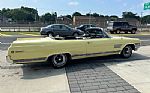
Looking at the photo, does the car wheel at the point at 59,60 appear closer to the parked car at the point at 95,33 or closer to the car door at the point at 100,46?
the car door at the point at 100,46

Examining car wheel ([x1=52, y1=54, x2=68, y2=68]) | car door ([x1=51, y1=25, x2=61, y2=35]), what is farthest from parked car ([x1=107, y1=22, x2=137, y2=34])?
car wheel ([x1=52, y1=54, x2=68, y2=68])

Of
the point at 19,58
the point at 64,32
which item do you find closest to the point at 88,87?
the point at 19,58

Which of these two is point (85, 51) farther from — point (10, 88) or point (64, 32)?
point (64, 32)

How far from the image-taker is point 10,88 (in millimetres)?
5363

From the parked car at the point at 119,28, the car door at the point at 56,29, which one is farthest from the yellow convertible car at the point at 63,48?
the parked car at the point at 119,28

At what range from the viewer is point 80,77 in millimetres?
6176

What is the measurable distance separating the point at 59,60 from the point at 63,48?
0.46 meters

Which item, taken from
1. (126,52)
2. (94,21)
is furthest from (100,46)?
(94,21)

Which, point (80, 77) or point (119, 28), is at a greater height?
point (119, 28)

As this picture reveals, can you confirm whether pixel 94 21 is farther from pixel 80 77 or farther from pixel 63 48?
pixel 80 77

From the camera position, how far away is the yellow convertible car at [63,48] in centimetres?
646

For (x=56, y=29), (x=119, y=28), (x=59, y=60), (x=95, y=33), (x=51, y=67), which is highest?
(x=119, y=28)

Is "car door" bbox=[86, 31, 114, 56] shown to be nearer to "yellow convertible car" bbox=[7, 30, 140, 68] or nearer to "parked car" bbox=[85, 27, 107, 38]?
"yellow convertible car" bbox=[7, 30, 140, 68]

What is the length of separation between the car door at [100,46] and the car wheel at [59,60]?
0.95 m
